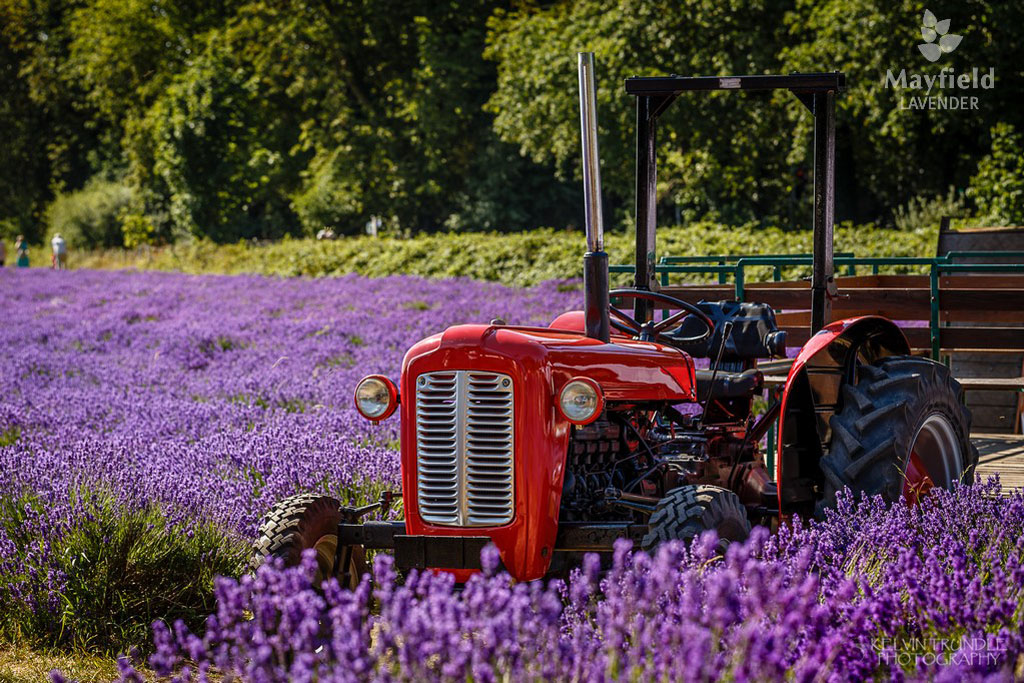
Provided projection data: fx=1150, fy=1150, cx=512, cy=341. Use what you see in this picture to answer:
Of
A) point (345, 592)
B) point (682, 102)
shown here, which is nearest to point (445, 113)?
point (682, 102)

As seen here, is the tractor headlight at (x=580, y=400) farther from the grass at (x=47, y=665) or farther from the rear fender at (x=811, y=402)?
the grass at (x=47, y=665)

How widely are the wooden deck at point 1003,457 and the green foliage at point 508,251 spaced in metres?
7.61

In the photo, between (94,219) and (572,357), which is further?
(94,219)

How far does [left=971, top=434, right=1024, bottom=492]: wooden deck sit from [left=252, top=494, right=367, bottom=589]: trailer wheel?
366 cm

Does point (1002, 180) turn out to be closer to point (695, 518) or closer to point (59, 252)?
point (695, 518)

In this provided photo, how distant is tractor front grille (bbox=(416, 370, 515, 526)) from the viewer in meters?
3.93

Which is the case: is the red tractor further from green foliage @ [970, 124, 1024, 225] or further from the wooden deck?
green foliage @ [970, 124, 1024, 225]

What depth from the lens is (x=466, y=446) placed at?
13.0ft

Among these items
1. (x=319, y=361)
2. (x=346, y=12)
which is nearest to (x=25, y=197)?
(x=346, y=12)

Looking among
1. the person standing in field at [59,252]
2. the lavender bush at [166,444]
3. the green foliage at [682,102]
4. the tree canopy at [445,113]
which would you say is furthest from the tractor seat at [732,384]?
the person standing in field at [59,252]

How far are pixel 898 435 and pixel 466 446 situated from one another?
178 centimetres

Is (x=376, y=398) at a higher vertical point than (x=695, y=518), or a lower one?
A: higher

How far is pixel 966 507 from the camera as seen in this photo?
13.7 ft

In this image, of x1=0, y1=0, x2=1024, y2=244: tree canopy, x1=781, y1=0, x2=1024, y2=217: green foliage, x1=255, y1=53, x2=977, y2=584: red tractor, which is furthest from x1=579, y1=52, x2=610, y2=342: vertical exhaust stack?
x1=781, y1=0, x2=1024, y2=217: green foliage
